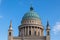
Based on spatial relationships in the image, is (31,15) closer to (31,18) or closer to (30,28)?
(31,18)

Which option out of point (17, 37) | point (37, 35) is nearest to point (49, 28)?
point (37, 35)

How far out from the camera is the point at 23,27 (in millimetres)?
89438

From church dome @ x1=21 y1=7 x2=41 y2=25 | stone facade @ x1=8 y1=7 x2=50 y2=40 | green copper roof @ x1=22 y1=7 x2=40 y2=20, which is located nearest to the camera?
stone facade @ x1=8 y1=7 x2=50 y2=40

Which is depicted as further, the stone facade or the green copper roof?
the green copper roof

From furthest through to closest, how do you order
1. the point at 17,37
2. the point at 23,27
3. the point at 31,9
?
the point at 31,9 < the point at 23,27 < the point at 17,37

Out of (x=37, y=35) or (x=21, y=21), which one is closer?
(x=37, y=35)

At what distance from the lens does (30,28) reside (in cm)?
8875

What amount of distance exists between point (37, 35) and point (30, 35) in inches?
120

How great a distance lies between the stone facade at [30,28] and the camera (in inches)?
3287

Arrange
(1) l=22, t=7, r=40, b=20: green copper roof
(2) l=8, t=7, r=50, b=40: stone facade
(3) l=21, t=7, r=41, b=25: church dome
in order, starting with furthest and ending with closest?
(1) l=22, t=7, r=40, b=20: green copper roof → (3) l=21, t=7, r=41, b=25: church dome → (2) l=8, t=7, r=50, b=40: stone facade

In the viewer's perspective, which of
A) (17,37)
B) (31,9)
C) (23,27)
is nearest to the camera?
(17,37)

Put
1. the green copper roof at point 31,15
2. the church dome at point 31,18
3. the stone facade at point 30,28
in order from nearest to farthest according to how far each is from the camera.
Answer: the stone facade at point 30,28, the church dome at point 31,18, the green copper roof at point 31,15

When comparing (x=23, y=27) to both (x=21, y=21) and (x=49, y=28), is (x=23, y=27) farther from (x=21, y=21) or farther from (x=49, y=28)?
(x=49, y=28)

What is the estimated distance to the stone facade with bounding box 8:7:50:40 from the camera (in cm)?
8350
